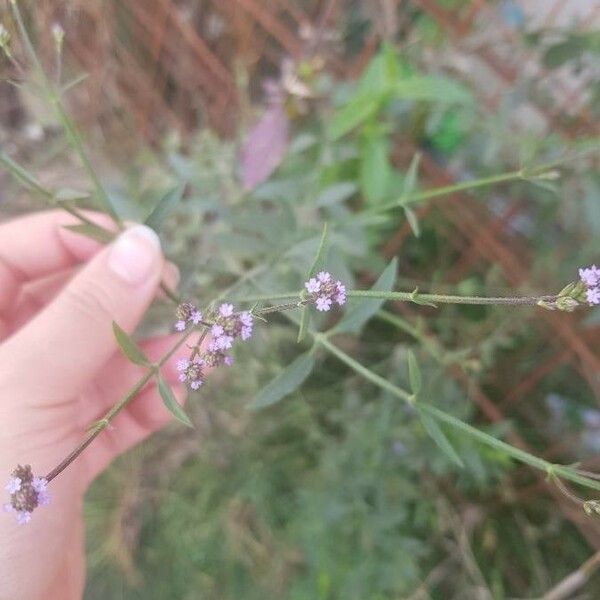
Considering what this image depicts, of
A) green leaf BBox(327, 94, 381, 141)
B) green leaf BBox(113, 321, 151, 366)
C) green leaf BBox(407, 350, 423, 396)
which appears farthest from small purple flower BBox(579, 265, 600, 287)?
green leaf BBox(327, 94, 381, 141)

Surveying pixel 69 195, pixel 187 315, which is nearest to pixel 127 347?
pixel 187 315

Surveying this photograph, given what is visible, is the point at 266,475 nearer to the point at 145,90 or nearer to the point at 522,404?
the point at 522,404

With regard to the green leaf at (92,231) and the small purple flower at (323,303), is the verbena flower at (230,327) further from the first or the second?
the green leaf at (92,231)

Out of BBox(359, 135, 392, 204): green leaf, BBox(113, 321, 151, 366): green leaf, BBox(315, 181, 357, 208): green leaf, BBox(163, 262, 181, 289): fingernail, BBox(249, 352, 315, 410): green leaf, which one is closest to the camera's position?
BBox(113, 321, 151, 366): green leaf

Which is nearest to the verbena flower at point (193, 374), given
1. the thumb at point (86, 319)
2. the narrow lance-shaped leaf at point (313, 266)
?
the narrow lance-shaped leaf at point (313, 266)

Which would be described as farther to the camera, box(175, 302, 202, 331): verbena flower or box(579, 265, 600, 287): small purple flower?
box(175, 302, 202, 331): verbena flower

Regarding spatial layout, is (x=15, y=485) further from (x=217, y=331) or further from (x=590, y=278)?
(x=590, y=278)

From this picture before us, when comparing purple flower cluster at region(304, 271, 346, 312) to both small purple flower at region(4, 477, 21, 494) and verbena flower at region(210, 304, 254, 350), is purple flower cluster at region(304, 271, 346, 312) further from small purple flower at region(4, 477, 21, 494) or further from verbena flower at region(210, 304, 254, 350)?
small purple flower at region(4, 477, 21, 494)
